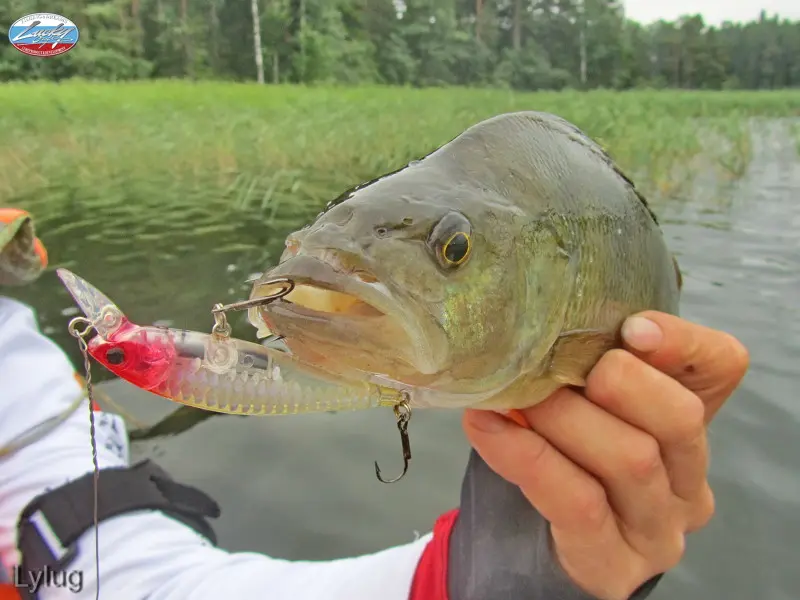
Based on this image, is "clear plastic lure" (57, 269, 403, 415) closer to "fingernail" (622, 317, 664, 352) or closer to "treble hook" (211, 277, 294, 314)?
"treble hook" (211, 277, 294, 314)

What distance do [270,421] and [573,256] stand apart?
10.1 feet

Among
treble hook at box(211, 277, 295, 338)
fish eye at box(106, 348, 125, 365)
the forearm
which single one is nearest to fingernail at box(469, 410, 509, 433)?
the forearm

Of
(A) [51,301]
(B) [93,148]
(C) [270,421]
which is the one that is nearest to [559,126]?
(C) [270,421]

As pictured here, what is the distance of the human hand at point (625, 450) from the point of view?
1184 mm

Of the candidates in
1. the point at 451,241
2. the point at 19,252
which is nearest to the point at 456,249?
the point at 451,241

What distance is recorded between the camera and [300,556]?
117 inches

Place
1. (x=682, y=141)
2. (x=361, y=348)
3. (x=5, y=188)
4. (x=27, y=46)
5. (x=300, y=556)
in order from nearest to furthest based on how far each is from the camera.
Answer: (x=361, y=348) < (x=300, y=556) < (x=27, y=46) < (x=5, y=188) < (x=682, y=141)

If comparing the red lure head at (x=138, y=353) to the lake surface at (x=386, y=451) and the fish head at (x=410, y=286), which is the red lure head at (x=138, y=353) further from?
the lake surface at (x=386, y=451)

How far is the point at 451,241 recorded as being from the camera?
102cm

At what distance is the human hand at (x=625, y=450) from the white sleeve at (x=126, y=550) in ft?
2.00

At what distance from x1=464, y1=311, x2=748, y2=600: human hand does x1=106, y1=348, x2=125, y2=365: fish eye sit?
709 millimetres

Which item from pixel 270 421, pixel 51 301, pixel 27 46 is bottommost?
pixel 270 421

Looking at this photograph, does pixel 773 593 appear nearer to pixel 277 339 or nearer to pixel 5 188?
pixel 277 339

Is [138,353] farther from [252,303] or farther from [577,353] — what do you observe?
[577,353]
